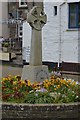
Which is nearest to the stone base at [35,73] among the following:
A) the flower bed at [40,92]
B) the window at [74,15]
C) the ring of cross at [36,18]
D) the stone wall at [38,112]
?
the flower bed at [40,92]

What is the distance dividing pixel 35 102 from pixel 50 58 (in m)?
13.6

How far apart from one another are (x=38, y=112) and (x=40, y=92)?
3.33 feet

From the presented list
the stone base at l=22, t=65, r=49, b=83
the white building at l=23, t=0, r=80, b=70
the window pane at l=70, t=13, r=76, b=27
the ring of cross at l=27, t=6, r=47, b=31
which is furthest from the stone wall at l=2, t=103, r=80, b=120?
the window pane at l=70, t=13, r=76, b=27

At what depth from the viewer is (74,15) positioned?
73.2ft

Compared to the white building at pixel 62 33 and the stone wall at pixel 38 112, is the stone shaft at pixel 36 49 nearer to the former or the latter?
the stone wall at pixel 38 112

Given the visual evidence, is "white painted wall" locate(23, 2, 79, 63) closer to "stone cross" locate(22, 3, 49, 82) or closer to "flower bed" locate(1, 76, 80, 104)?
"stone cross" locate(22, 3, 49, 82)

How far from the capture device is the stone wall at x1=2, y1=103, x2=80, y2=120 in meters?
9.64

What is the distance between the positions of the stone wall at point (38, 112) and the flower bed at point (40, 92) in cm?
37

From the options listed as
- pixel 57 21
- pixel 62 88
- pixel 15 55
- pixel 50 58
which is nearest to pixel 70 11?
pixel 57 21

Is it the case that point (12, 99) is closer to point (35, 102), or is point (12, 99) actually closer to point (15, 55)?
point (35, 102)

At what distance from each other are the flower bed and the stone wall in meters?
0.37

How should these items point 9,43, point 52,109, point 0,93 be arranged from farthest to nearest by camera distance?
point 9,43 < point 0,93 < point 52,109

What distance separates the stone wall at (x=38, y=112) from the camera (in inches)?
380

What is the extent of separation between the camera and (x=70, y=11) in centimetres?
2241
